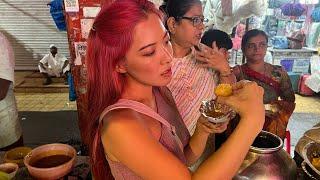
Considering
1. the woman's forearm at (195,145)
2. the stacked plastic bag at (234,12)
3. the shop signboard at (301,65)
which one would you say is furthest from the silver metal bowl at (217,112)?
the shop signboard at (301,65)

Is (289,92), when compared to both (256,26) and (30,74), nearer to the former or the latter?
(256,26)

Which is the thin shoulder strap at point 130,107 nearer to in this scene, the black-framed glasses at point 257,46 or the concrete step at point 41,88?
the black-framed glasses at point 257,46

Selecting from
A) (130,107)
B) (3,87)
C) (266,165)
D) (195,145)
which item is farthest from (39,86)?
(266,165)

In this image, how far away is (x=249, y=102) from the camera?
1033mm

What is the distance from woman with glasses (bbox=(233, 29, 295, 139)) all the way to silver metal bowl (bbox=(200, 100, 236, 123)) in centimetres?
129

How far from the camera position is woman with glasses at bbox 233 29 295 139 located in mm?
2508

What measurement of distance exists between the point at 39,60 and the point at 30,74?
0.44m

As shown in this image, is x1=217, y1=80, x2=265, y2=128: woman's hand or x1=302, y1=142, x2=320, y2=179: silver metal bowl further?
x1=302, y1=142, x2=320, y2=179: silver metal bowl

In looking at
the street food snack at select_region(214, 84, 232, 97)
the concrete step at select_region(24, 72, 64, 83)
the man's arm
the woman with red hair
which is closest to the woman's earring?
the woman with red hair

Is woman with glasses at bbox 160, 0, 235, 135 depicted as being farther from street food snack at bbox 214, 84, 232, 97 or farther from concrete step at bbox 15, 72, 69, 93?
concrete step at bbox 15, 72, 69, 93

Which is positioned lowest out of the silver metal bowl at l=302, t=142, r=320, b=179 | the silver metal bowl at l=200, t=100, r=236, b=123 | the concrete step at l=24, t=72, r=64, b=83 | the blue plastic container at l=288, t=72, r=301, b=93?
the concrete step at l=24, t=72, r=64, b=83

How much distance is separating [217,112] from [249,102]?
27 cm

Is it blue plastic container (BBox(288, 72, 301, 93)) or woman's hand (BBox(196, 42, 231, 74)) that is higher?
woman's hand (BBox(196, 42, 231, 74))

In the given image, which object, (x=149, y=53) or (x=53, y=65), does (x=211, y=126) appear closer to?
(x=149, y=53)
